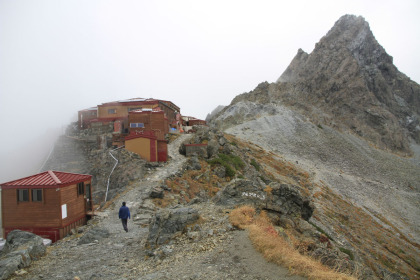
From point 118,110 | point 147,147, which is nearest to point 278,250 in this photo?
point 147,147

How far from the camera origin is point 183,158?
30.4 m

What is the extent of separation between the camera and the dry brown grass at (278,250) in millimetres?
6292

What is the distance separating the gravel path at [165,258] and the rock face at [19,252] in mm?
372

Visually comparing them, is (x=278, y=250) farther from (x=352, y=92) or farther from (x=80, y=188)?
(x=352, y=92)

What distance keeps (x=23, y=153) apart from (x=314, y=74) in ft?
303

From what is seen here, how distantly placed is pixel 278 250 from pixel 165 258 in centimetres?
406

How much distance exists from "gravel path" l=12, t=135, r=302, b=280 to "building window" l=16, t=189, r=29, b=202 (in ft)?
11.3

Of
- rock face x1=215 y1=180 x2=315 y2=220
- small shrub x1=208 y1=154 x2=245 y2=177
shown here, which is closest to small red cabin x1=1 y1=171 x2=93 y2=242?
rock face x1=215 y1=180 x2=315 y2=220

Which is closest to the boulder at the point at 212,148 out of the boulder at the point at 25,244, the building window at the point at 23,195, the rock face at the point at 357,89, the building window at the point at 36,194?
the building window at the point at 36,194

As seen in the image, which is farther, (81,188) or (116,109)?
(116,109)

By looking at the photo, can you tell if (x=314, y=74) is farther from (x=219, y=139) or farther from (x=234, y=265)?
(x=234, y=265)

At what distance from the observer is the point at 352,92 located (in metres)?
93.8

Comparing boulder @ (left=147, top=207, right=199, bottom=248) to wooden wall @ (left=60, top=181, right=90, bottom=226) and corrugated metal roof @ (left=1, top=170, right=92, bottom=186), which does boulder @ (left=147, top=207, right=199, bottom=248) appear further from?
corrugated metal roof @ (left=1, top=170, right=92, bottom=186)

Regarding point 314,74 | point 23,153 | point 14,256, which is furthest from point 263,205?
point 314,74
